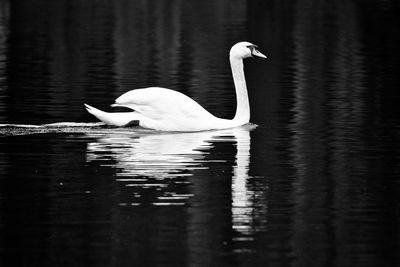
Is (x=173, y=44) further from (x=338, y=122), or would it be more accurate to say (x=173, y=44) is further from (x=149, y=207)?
(x=149, y=207)

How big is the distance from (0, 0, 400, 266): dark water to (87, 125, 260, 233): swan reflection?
25 mm

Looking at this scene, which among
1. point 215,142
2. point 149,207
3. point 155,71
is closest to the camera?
point 149,207

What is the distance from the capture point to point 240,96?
21.8 meters

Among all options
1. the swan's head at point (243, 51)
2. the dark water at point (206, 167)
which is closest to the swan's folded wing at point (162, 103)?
the dark water at point (206, 167)

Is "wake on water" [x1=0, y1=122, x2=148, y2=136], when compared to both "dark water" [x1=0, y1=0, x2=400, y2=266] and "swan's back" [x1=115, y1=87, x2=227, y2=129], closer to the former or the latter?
"dark water" [x1=0, y1=0, x2=400, y2=266]

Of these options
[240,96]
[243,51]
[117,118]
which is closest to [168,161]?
[117,118]

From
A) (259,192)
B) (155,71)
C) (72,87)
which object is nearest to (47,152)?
(259,192)

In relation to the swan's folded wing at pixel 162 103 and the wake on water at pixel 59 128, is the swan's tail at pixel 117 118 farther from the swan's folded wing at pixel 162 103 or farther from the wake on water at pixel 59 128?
the swan's folded wing at pixel 162 103

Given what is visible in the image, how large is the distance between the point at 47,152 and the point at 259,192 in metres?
4.04

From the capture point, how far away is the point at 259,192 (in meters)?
15.1

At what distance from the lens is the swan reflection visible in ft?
48.0

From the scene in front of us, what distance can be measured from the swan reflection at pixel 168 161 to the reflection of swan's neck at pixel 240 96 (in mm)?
166

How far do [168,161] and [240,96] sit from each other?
4.66m

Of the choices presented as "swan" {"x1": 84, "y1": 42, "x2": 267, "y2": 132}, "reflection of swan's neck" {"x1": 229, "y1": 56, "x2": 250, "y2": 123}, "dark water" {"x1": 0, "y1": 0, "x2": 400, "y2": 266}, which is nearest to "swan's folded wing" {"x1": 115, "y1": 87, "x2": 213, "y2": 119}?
"swan" {"x1": 84, "y1": 42, "x2": 267, "y2": 132}
